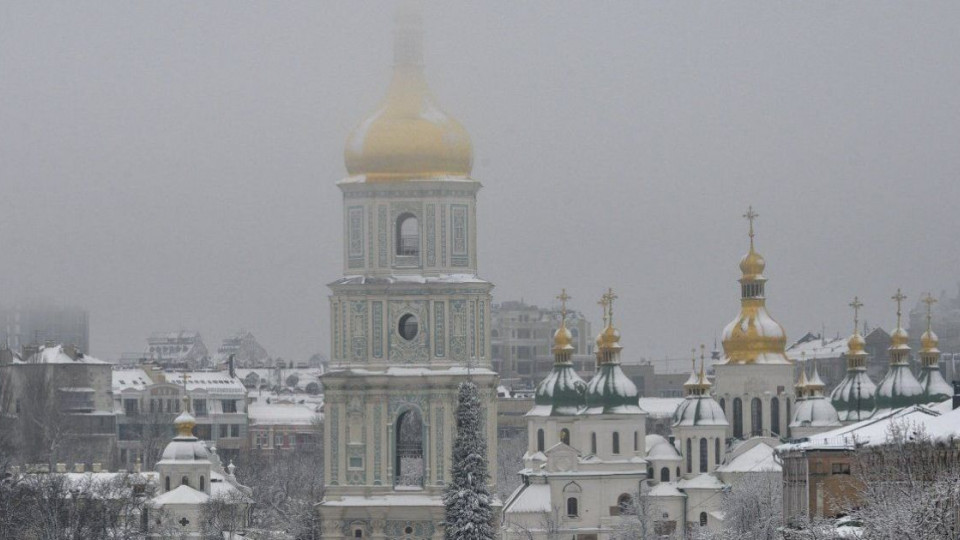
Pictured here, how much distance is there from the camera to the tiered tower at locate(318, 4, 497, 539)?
74625 mm

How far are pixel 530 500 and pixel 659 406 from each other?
52319mm

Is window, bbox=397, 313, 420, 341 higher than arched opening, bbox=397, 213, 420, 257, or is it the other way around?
arched opening, bbox=397, 213, 420, 257

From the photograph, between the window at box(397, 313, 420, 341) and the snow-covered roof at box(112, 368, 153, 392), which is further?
the snow-covered roof at box(112, 368, 153, 392)

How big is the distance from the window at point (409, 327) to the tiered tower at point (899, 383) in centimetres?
2490

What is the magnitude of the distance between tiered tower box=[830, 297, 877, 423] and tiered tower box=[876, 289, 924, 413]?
0.62m

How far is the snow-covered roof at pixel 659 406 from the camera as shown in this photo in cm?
14307

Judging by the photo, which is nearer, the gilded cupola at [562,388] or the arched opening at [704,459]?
the arched opening at [704,459]

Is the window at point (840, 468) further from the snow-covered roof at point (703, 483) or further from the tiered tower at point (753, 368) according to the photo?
the tiered tower at point (753, 368)

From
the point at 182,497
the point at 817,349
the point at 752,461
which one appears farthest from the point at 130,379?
the point at 182,497

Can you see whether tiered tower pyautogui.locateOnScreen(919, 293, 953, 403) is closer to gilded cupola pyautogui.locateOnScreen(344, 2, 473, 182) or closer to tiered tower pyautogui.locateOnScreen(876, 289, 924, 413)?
tiered tower pyautogui.locateOnScreen(876, 289, 924, 413)

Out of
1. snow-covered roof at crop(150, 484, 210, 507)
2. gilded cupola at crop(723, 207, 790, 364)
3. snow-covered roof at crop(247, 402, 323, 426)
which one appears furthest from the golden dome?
snow-covered roof at crop(247, 402, 323, 426)

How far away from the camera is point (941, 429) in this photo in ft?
202

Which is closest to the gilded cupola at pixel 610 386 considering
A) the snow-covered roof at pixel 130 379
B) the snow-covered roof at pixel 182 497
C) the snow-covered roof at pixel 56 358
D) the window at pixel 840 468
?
the snow-covered roof at pixel 182 497

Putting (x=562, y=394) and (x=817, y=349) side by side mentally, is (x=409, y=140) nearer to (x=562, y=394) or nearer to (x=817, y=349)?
(x=562, y=394)
